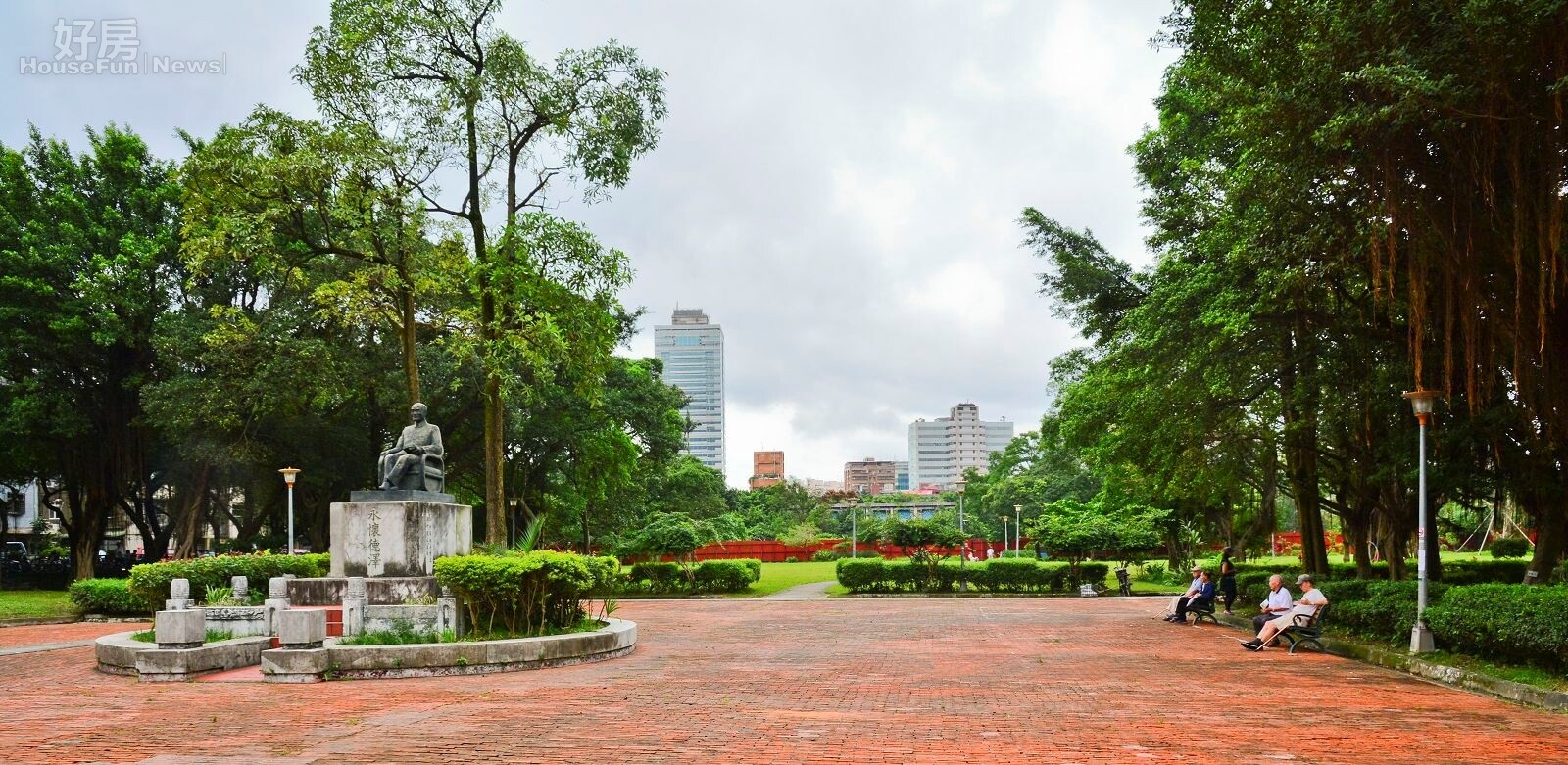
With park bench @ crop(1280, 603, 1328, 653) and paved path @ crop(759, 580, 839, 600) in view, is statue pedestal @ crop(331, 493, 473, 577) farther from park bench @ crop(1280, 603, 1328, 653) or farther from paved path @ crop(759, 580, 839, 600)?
paved path @ crop(759, 580, 839, 600)

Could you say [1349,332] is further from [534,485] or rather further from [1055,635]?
[534,485]

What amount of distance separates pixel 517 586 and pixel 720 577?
17.5 meters

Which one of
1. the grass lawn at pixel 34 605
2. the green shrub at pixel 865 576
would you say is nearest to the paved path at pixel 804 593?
the green shrub at pixel 865 576

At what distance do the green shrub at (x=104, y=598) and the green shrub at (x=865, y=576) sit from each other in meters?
16.7

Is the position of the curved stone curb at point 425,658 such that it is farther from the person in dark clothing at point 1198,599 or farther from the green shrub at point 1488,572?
the green shrub at point 1488,572

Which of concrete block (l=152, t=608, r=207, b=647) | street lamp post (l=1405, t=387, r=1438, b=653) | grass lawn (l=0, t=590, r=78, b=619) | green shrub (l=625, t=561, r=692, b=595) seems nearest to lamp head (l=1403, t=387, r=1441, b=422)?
street lamp post (l=1405, t=387, r=1438, b=653)

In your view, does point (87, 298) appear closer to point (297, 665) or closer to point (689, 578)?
point (689, 578)

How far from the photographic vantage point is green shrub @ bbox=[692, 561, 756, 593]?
96.5 feet

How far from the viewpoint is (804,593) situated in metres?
29.3

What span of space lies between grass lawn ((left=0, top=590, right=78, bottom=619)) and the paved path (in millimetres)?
15755

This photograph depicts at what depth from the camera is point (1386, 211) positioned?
39.4 feet

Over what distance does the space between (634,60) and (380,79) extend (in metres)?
4.76

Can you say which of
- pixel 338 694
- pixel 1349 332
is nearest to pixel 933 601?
pixel 1349 332

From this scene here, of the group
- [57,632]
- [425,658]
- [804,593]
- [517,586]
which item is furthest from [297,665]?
[804,593]
